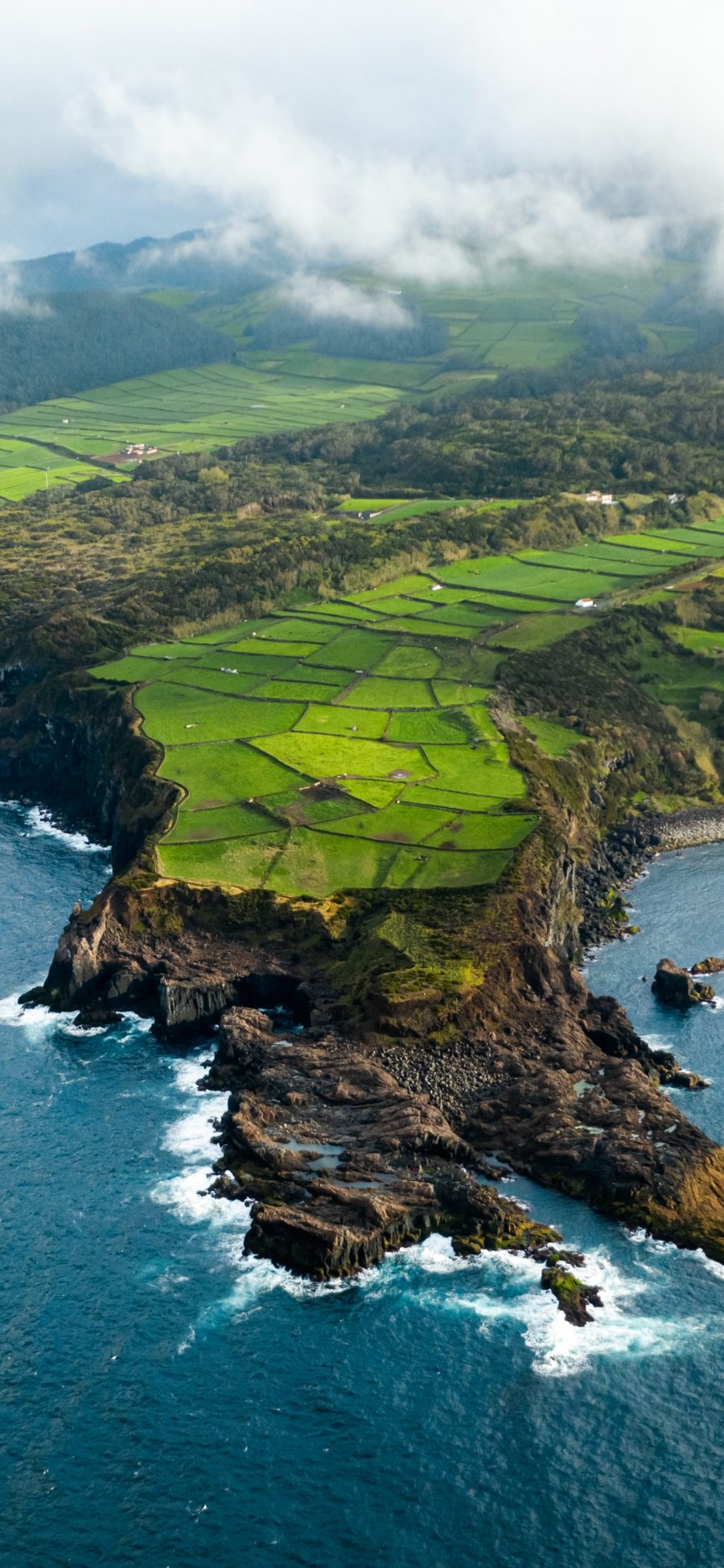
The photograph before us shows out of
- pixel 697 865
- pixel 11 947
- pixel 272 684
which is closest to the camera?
pixel 11 947

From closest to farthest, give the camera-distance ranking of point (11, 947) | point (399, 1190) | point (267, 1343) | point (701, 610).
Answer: point (267, 1343), point (399, 1190), point (11, 947), point (701, 610)

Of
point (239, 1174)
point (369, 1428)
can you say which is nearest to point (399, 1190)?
point (239, 1174)

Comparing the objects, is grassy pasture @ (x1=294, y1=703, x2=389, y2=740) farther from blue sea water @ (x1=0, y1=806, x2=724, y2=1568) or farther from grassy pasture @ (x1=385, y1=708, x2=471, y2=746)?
blue sea water @ (x1=0, y1=806, x2=724, y2=1568)

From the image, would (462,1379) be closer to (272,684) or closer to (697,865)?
(697,865)

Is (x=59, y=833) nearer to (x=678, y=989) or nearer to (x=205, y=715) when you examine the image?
(x=205, y=715)

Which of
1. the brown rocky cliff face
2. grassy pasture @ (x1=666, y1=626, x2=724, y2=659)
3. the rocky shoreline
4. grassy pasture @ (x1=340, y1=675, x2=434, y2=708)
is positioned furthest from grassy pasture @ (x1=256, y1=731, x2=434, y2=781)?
grassy pasture @ (x1=666, y1=626, x2=724, y2=659)

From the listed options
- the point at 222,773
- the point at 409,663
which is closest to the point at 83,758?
the point at 222,773

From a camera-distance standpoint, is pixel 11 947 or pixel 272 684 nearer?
pixel 11 947
